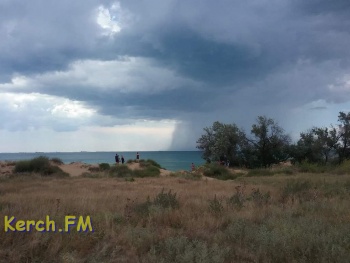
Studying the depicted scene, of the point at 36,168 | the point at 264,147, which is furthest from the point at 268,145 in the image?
the point at 36,168

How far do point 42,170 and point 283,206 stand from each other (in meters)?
33.4

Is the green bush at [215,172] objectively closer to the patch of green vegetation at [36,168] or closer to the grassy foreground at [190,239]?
the patch of green vegetation at [36,168]

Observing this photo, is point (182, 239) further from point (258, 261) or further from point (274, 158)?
point (274, 158)

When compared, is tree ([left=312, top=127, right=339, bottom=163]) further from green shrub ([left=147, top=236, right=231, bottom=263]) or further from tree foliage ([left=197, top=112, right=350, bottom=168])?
green shrub ([left=147, top=236, right=231, bottom=263])

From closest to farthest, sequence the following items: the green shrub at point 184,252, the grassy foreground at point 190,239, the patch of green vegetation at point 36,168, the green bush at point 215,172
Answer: the green shrub at point 184,252 < the grassy foreground at point 190,239 < the green bush at point 215,172 < the patch of green vegetation at point 36,168

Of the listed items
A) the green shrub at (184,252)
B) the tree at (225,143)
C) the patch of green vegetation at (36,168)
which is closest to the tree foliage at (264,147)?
the tree at (225,143)

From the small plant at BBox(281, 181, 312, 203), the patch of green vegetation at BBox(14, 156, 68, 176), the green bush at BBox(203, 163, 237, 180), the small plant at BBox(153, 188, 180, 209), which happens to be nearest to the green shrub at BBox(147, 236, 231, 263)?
the small plant at BBox(153, 188, 180, 209)

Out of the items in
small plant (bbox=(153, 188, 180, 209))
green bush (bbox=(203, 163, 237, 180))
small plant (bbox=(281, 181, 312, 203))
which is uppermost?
small plant (bbox=(153, 188, 180, 209))

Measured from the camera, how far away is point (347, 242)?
5.93 meters

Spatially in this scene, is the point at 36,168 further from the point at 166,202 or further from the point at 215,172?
the point at 166,202

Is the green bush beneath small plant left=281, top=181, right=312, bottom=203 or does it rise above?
beneath

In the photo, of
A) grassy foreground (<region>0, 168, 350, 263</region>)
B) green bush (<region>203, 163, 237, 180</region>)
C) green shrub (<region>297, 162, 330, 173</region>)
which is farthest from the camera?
green bush (<region>203, 163, 237, 180</region>)

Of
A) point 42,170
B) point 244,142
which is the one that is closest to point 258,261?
point 42,170

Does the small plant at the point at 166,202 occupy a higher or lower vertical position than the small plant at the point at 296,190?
higher
